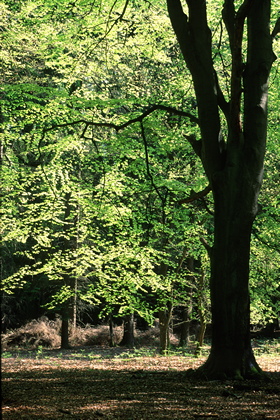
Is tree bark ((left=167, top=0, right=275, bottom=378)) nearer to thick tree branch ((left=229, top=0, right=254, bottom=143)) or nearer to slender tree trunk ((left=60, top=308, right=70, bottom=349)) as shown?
thick tree branch ((left=229, top=0, right=254, bottom=143))

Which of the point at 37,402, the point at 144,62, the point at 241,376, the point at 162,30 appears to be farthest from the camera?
the point at 144,62

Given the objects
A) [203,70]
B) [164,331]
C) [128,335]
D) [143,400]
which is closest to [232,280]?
[143,400]

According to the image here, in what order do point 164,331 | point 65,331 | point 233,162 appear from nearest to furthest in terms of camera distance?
point 233,162 → point 164,331 → point 65,331

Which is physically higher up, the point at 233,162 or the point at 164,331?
the point at 233,162

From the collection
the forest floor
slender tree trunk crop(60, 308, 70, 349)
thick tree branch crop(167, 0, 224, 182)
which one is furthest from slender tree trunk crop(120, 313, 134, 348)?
thick tree branch crop(167, 0, 224, 182)

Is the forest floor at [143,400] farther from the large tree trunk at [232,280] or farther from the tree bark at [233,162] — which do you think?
the tree bark at [233,162]

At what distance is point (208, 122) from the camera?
6.60 m

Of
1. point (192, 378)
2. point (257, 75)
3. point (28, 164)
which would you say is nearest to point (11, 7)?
point (28, 164)

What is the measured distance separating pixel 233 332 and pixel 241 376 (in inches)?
22.6

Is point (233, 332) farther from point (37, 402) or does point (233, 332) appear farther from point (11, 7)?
point (11, 7)

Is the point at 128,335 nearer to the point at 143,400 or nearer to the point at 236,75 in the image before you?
the point at 236,75

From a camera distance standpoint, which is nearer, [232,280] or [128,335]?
[232,280]

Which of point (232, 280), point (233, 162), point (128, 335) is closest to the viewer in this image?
point (232, 280)

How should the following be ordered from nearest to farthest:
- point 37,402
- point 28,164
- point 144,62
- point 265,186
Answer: point 37,402, point 265,186, point 144,62, point 28,164
